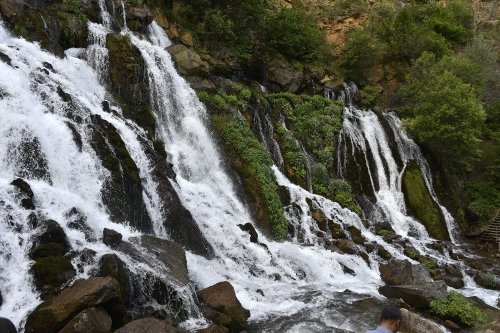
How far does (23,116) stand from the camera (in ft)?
38.4

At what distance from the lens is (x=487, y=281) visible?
15.9 m

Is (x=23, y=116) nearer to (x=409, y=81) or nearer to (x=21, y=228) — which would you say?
(x=21, y=228)

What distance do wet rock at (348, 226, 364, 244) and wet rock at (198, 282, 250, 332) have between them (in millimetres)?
8760

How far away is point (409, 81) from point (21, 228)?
89.5 ft

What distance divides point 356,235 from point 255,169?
4899 millimetres

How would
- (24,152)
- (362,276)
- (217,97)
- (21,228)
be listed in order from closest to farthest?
(21,228) → (24,152) → (362,276) → (217,97)

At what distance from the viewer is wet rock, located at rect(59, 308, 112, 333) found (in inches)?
278

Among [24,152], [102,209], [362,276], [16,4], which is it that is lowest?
[362,276]

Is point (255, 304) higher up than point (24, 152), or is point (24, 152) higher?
point (24, 152)

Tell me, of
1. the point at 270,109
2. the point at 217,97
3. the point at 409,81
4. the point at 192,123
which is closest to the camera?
the point at 192,123

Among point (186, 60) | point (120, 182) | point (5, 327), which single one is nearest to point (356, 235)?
point (120, 182)

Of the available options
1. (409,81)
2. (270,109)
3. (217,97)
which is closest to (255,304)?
(217,97)

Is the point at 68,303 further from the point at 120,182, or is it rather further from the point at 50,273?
the point at 120,182

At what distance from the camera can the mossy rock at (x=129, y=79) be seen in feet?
55.5
